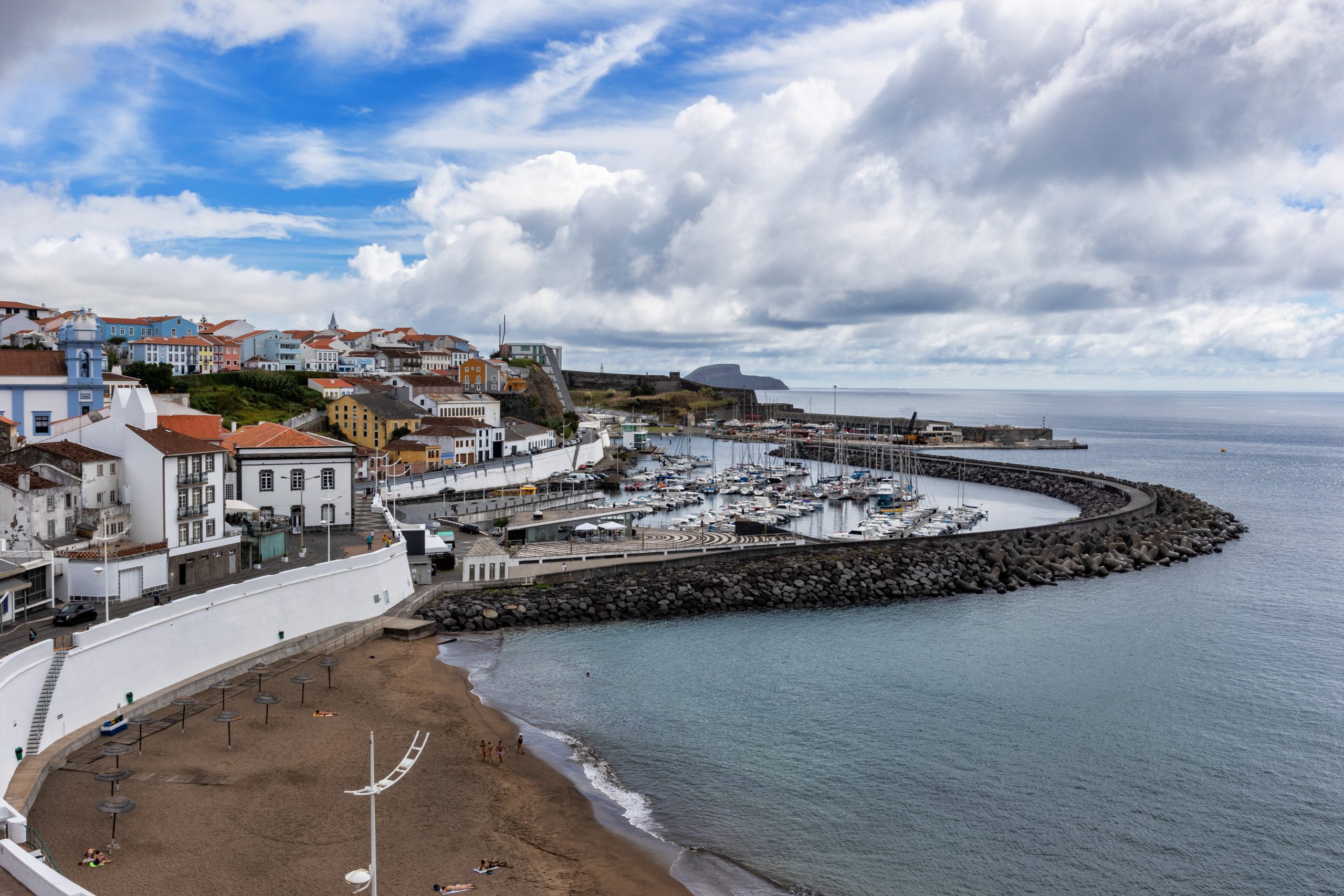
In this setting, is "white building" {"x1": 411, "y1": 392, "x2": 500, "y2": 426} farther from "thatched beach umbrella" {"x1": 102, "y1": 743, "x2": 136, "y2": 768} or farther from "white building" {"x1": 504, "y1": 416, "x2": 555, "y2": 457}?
"thatched beach umbrella" {"x1": 102, "y1": 743, "x2": 136, "y2": 768}

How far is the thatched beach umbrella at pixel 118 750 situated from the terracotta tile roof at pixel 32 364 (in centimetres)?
3046

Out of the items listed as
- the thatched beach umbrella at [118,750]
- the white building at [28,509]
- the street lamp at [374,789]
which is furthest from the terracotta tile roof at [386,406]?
the thatched beach umbrella at [118,750]

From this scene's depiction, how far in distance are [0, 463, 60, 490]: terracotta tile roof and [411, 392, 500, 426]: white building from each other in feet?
188

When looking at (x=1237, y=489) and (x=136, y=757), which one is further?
(x=1237, y=489)

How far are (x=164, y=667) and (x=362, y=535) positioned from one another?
15.1 meters

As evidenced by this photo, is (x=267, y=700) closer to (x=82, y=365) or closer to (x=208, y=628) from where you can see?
(x=208, y=628)

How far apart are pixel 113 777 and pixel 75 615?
8396 millimetres

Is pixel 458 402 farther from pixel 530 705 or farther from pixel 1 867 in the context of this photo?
pixel 1 867

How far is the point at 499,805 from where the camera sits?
2094 cm

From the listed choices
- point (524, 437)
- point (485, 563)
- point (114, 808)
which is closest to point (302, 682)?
point (114, 808)

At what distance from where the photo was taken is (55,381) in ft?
144

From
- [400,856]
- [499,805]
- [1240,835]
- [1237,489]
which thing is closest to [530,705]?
[499,805]

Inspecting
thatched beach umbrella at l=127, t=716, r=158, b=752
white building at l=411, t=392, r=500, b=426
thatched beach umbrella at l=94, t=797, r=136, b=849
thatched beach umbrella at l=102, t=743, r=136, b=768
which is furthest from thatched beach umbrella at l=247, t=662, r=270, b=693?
white building at l=411, t=392, r=500, b=426

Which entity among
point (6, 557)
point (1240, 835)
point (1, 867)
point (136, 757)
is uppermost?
point (6, 557)
